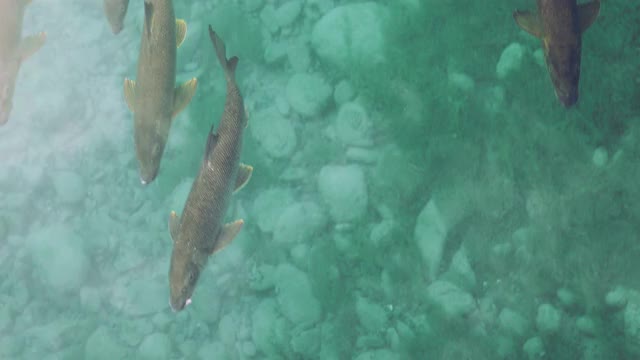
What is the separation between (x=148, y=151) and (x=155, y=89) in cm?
46

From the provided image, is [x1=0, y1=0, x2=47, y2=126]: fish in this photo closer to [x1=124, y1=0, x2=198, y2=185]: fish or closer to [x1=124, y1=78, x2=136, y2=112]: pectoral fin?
[x1=124, y1=78, x2=136, y2=112]: pectoral fin

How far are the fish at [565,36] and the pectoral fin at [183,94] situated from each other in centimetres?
258

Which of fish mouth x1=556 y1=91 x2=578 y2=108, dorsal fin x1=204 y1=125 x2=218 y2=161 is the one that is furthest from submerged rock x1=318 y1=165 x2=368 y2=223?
fish mouth x1=556 y1=91 x2=578 y2=108

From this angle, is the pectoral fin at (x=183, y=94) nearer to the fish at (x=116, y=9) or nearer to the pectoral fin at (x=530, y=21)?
the fish at (x=116, y=9)

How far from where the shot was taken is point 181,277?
161 inches

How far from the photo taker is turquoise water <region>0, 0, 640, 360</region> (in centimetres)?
499

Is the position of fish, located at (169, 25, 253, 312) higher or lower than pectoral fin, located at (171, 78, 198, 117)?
lower

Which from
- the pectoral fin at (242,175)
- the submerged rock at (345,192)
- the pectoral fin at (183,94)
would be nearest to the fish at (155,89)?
the pectoral fin at (183,94)

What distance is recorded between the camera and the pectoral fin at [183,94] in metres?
4.21

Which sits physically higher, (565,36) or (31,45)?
(565,36)

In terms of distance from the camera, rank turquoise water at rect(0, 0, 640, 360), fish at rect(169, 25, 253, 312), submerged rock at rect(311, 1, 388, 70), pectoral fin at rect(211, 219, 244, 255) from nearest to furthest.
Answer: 1. fish at rect(169, 25, 253, 312)
2. pectoral fin at rect(211, 219, 244, 255)
3. turquoise water at rect(0, 0, 640, 360)
4. submerged rock at rect(311, 1, 388, 70)

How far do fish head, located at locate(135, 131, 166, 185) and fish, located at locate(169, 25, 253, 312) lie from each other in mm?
382

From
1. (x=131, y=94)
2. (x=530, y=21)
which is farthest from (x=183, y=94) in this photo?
(x=530, y=21)

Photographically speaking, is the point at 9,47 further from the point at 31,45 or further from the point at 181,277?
the point at 181,277
